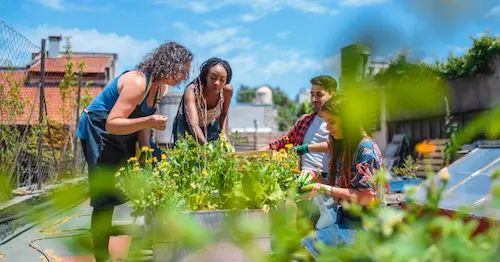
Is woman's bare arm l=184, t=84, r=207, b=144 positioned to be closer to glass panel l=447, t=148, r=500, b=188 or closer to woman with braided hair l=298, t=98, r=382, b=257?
woman with braided hair l=298, t=98, r=382, b=257

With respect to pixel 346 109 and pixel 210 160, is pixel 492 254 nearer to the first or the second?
pixel 346 109

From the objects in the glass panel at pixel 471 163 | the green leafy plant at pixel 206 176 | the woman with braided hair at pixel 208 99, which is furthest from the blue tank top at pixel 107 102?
the glass panel at pixel 471 163

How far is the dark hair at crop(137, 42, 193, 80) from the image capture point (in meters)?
2.61

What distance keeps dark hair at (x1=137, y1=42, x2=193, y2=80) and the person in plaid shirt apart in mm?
889

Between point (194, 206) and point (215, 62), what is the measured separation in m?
1.43

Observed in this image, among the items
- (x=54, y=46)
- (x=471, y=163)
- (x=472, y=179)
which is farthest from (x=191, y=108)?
(x=54, y=46)

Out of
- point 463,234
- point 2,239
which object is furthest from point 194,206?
point 2,239

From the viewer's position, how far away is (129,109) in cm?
255

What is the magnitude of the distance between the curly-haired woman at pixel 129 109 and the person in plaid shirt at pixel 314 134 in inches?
34.7

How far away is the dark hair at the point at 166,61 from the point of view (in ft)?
8.55

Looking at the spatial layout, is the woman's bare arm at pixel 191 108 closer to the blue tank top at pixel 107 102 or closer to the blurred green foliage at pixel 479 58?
the blue tank top at pixel 107 102

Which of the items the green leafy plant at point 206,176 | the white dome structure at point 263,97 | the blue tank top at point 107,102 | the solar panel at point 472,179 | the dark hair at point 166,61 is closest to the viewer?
the green leafy plant at point 206,176

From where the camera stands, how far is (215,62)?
3025 mm

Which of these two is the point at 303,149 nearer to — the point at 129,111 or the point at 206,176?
the point at 129,111
